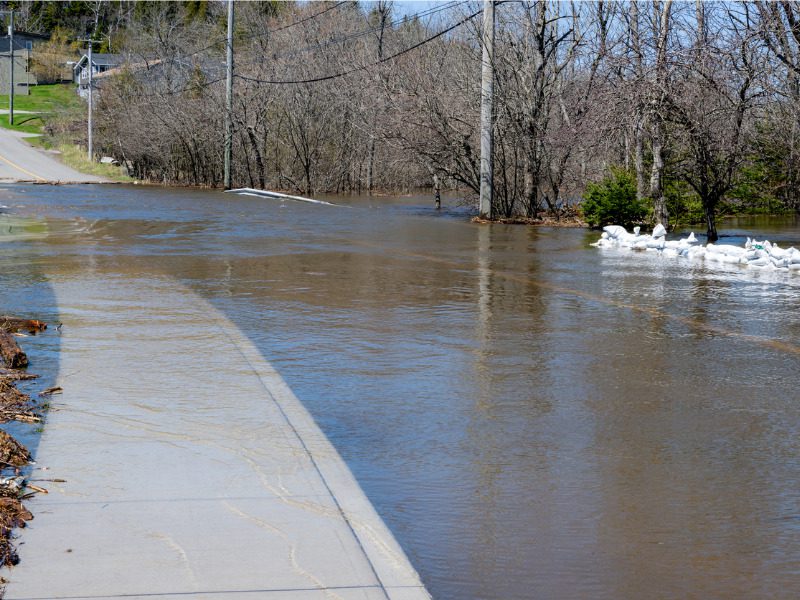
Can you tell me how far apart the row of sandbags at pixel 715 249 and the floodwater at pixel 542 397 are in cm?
53

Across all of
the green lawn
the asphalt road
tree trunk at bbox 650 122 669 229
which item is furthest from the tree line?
the green lawn

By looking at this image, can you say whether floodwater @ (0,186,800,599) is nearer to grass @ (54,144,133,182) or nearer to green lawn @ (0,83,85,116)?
grass @ (54,144,133,182)

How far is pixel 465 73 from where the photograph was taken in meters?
31.8

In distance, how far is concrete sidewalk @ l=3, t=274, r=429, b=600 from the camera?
4398 mm

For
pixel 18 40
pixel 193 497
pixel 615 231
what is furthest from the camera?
pixel 18 40

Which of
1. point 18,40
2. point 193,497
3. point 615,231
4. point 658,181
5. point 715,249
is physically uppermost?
point 18,40

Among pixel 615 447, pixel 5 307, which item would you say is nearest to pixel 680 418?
pixel 615 447

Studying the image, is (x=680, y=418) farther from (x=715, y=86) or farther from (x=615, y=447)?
(x=715, y=86)

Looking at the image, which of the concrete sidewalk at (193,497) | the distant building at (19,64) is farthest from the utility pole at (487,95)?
the distant building at (19,64)

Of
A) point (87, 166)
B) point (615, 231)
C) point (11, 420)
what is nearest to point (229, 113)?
point (87, 166)

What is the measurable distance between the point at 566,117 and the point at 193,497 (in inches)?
944

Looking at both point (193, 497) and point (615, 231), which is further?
point (615, 231)

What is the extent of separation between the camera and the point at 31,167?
214ft

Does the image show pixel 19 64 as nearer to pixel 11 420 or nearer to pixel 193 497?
pixel 11 420
